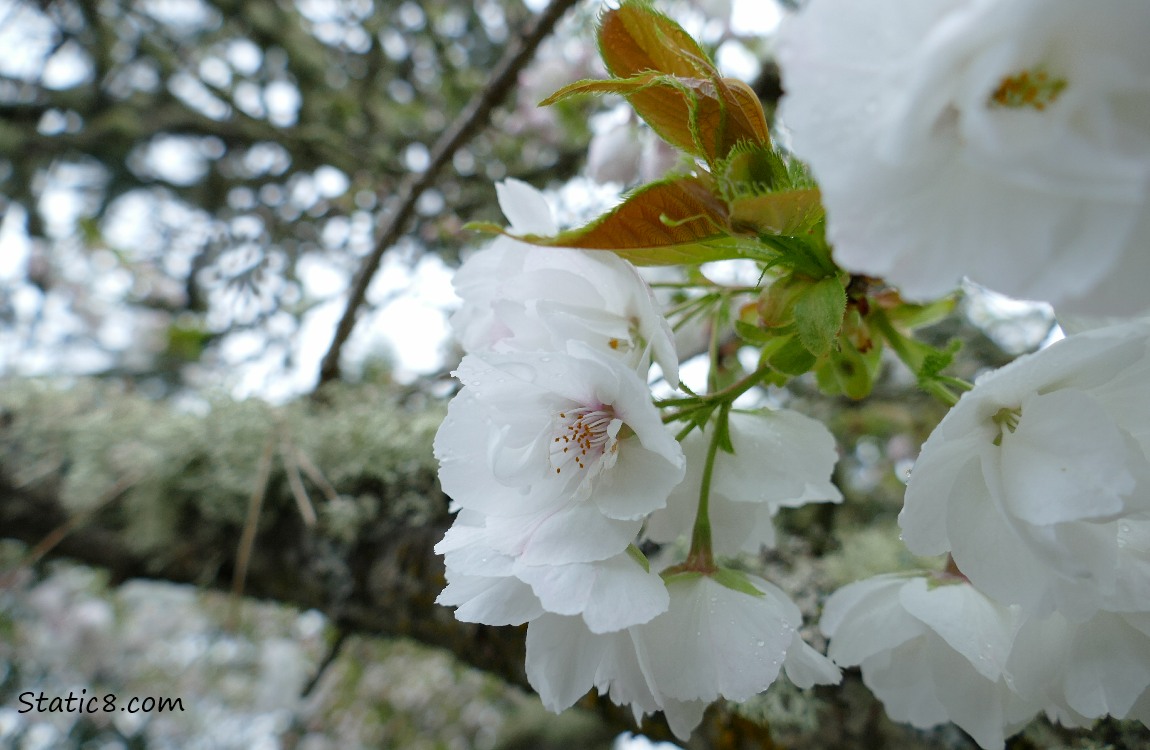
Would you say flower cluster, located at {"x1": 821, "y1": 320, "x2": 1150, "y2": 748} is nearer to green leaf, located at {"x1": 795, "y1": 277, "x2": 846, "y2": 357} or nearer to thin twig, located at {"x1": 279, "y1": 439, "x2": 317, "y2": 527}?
green leaf, located at {"x1": 795, "y1": 277, "x2": 846, "y2": 357}

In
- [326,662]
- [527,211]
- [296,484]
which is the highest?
[527,211]

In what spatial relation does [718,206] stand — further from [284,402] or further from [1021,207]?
[284,402]

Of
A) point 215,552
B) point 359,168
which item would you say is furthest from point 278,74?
point 215,552

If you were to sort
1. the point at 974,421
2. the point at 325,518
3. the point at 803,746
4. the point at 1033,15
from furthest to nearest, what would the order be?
the point at 325,518
the point at 803,746
the point at 974,421
the point at 1033,15

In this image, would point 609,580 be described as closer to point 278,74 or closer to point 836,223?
point 836,223

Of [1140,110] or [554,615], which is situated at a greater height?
[1140,110]

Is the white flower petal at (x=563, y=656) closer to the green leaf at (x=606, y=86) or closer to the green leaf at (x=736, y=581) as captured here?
the green leaf at (x=736, y=581)

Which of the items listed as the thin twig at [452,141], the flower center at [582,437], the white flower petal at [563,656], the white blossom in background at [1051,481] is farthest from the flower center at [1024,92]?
the thin twig at [452,141]

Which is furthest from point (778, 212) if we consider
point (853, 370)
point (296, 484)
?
point (296, 484)
